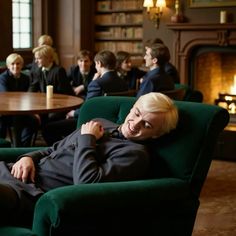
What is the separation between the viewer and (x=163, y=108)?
2.33 metres

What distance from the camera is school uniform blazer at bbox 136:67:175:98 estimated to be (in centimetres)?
447

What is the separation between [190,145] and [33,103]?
2.23 meters

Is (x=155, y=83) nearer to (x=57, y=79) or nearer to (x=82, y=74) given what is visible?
(x=57, y=79)

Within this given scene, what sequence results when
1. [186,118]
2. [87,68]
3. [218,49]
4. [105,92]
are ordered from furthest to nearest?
[218,49], [87,68], [105,92], [186,118]

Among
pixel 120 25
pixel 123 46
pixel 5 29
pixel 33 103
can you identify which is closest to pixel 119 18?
pixel 120 25

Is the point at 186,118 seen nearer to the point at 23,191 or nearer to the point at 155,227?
the point at 155,227

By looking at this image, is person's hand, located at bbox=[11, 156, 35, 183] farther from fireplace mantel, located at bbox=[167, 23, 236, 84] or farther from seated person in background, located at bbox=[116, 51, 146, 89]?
fireplace mantel, located at bbox=[167, 23, 236, 84]

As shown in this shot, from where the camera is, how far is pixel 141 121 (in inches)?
92.6

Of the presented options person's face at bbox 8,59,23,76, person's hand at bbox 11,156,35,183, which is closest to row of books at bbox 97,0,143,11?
person's face at bbox 8,59,23,76

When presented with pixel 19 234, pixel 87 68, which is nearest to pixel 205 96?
pixel 87 68

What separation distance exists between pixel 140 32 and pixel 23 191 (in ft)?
20.9

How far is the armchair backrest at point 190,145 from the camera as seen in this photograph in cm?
238

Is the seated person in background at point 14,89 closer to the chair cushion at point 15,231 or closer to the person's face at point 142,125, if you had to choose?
the person's face at point 142,125

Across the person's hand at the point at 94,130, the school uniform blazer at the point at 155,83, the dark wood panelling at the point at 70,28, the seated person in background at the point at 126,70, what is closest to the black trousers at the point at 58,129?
the school uniform blazer at the point at 155,83
